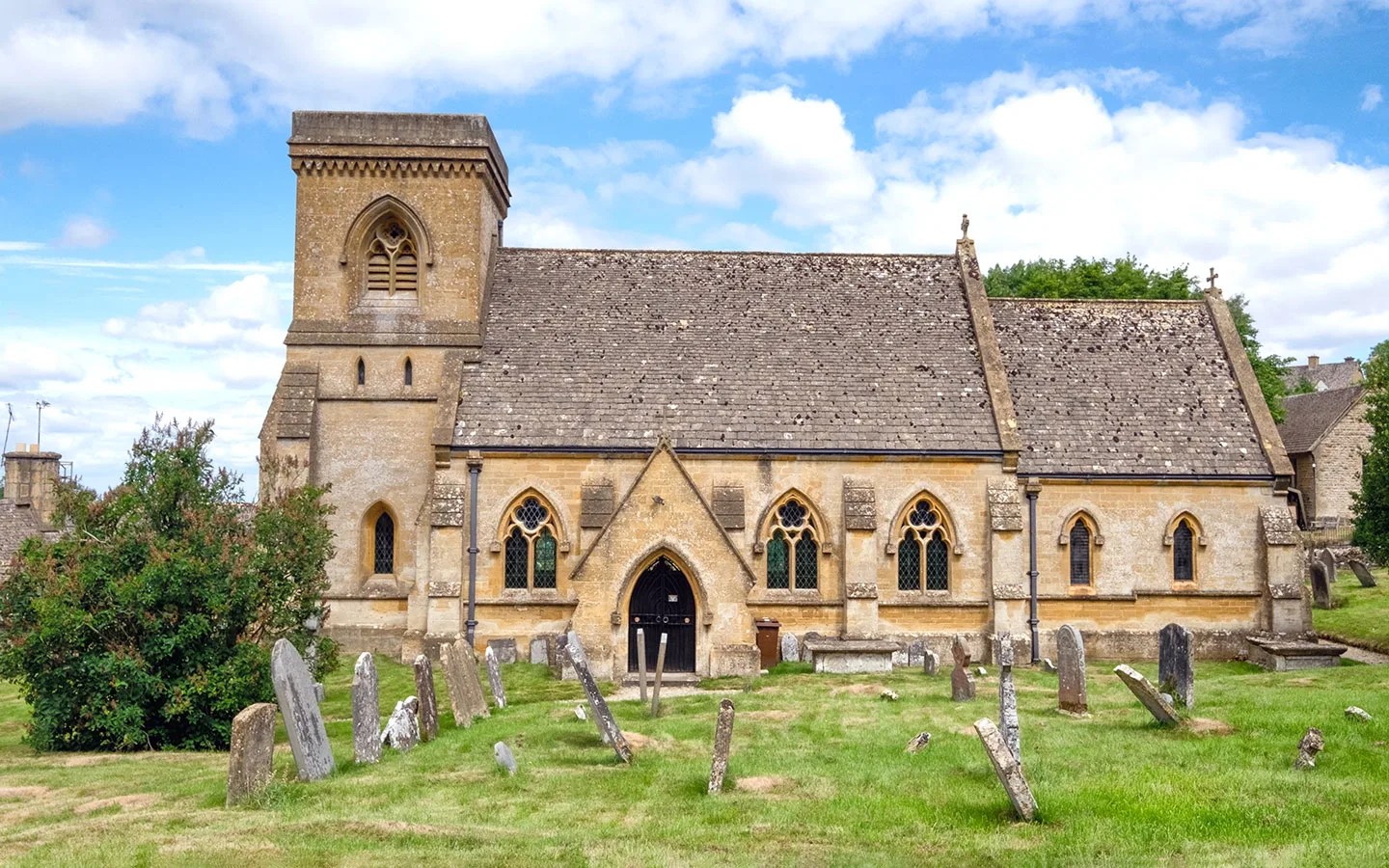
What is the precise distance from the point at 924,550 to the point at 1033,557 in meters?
2.92

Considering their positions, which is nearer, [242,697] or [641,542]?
[242,697]

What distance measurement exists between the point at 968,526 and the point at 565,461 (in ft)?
35.2

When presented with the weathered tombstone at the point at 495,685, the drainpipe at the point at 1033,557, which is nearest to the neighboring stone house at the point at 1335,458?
the drainpipe at the point at 1033,557

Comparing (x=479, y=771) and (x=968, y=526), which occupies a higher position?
(x=968, y=526)

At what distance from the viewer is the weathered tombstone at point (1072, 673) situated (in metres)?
18.9

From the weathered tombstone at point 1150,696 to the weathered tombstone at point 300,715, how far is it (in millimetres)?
11837

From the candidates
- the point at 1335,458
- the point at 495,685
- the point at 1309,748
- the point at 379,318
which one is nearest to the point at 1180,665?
the point at 1309,748

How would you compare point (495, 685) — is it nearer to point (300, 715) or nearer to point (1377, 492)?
point (300, 715)

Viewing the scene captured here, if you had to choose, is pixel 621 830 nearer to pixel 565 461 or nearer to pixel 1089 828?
pixel 1089 828

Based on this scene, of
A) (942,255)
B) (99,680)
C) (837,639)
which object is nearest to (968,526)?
(837,639)

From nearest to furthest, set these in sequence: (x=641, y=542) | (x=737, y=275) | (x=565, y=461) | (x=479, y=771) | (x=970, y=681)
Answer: (x=479, y=771) < (x=970, y=681) < (x=641, y=542) < (x=565, y=461) < (x=737, y=275)

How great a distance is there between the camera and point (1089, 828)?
1168cm

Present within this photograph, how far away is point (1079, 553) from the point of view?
2894cm

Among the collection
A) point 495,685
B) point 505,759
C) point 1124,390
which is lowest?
point 505,759
